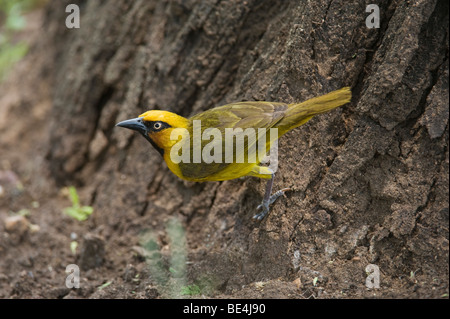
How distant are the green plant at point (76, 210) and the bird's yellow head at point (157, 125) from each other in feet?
5.36

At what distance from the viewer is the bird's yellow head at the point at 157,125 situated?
415 centimetres

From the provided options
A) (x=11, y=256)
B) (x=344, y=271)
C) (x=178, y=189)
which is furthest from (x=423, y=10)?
(x=11, y=256)

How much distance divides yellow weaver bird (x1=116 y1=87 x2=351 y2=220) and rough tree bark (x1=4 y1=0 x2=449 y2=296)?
168 millimetres

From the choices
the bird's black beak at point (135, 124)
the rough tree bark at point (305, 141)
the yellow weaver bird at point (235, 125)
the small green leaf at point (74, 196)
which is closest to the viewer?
the rough tree bark at point (305, 141)

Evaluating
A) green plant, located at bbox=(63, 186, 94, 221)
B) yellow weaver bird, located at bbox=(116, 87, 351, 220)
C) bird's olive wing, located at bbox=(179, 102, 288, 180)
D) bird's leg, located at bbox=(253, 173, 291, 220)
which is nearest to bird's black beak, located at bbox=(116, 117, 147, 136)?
yellow weaver bird, located at bbox=(116, 87, 351, 220)

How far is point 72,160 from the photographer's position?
19.4 feet

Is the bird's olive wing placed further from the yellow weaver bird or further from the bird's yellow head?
the bird's yellow head

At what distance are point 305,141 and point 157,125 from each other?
1276 mm

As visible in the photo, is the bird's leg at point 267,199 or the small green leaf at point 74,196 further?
the small green leaf at point 74,196

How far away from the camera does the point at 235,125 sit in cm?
393

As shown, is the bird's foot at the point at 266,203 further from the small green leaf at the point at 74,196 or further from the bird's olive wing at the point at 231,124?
the small green leaf at the point at 74,196

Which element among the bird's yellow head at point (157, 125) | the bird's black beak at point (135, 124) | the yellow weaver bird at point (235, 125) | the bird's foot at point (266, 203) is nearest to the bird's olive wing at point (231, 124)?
the yellow weaver bird at point (235, 125)

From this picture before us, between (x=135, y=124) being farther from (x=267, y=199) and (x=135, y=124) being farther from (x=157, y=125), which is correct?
(x=267, y=199)

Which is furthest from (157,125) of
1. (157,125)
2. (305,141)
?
(305,141)
